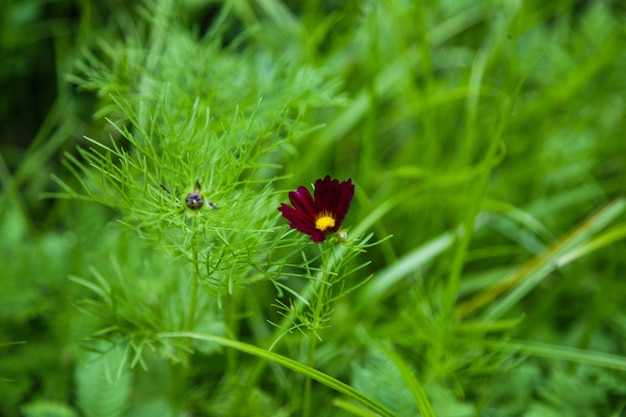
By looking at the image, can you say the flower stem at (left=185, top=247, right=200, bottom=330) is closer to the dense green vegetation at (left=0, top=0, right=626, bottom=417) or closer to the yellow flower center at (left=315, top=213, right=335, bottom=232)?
the dense green vegetation at (left=0, top=0, right=626, bottom=417)

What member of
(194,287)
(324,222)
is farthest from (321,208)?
(194,287)

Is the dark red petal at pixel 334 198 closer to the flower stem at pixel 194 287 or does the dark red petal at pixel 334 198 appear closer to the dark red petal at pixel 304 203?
the dark red petal at pixel 304 203

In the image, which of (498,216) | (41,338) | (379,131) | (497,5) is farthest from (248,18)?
(41,338)

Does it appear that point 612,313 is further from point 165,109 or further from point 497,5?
point 165,109

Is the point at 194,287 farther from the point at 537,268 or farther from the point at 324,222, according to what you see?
the point at 537,268

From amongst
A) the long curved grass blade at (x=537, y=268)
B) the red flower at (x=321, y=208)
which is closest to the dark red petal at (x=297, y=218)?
the red flower at (x=321, y=208)

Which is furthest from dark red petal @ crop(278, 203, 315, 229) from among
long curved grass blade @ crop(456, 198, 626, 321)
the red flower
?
long curved grass blade @ crop(456, 198, 626, 321)
